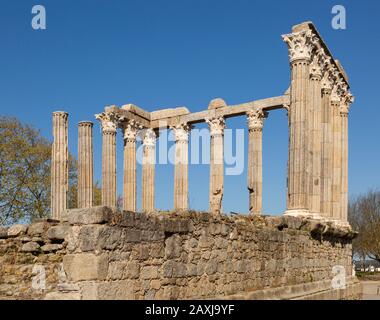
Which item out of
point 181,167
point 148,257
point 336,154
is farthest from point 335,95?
point 148,257

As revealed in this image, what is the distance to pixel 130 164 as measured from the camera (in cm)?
2770

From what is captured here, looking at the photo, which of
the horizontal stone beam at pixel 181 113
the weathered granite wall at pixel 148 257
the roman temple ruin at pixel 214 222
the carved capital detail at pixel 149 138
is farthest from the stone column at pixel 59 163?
the weathered granite wall at pixel 148 257

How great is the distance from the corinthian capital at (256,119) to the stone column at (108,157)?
6700mm

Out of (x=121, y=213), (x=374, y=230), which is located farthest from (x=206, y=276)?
(x=374, y=230)

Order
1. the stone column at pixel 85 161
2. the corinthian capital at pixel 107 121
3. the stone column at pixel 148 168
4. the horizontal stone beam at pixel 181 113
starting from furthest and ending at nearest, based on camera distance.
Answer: the stone column at pixel 148 168
the corinthian capital at pixel 107 121
the horizontal stone beam at pixel 181 113
the stone column at pixel 85 161

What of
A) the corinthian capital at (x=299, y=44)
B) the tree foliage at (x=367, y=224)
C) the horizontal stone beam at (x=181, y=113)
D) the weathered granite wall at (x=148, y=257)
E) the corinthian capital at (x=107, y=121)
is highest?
the corinthian capital at (x=299, y=44)

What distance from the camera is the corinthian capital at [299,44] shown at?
15.7 metres

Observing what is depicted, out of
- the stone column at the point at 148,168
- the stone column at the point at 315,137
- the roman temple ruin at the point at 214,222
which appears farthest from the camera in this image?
the stone column at the point at 148,168

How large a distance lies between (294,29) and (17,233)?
1113 centimetres

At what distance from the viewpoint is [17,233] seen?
25.6 feet

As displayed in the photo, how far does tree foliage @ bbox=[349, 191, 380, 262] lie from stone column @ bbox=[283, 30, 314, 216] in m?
29.4

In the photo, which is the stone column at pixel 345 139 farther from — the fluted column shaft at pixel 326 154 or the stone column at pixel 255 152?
the stone column at pixel 255 152

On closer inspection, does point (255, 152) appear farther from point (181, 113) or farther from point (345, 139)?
point (345, 139)
